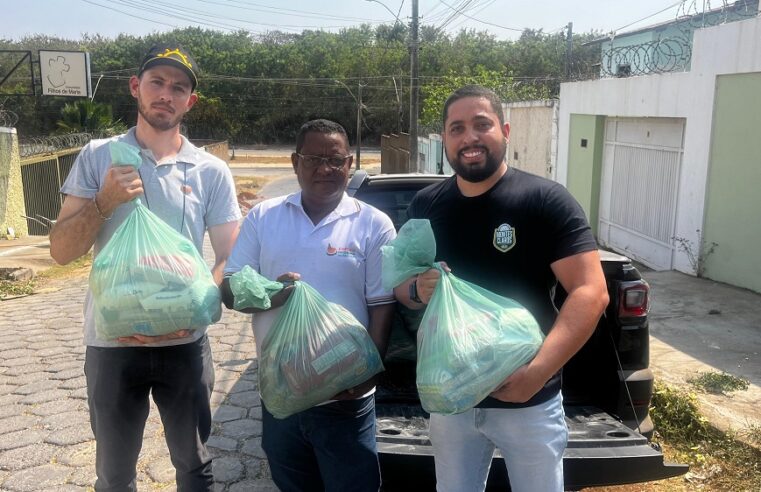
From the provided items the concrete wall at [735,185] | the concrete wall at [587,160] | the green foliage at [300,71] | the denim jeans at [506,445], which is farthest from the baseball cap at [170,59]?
the green foliage at [300,71]

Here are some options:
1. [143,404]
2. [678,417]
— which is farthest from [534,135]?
[143,404]

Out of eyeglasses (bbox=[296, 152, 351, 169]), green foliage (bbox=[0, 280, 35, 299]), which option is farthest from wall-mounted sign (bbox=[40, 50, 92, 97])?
eyeglasses (bbox=[296, 152, 351, 169])

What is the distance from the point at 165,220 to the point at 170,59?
613mm

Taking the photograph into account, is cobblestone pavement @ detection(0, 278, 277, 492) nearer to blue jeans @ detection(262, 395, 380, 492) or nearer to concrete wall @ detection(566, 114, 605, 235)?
blue jeans @ detection(262, 395, 380, 492)

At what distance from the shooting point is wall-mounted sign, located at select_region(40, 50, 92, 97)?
17062 mm

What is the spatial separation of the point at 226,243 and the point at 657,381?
336 centimetres

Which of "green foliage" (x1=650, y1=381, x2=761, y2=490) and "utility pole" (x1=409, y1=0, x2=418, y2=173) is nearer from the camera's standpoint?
"green foliage" (x1=650, y1=381, x2=761, y2=490)

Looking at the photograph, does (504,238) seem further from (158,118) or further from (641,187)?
(641,187)

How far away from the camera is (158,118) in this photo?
246cm

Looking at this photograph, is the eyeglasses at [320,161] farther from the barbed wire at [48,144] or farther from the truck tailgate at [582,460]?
the barbed wire at [48,144]

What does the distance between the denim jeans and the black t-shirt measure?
2.2 inches

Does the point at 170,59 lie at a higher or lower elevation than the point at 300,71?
lower

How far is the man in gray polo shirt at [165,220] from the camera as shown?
2.37 m

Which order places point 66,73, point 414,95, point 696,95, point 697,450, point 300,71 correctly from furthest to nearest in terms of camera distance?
point 300,71
point 414,95
point 66,73
point 696,95
point 697,450
